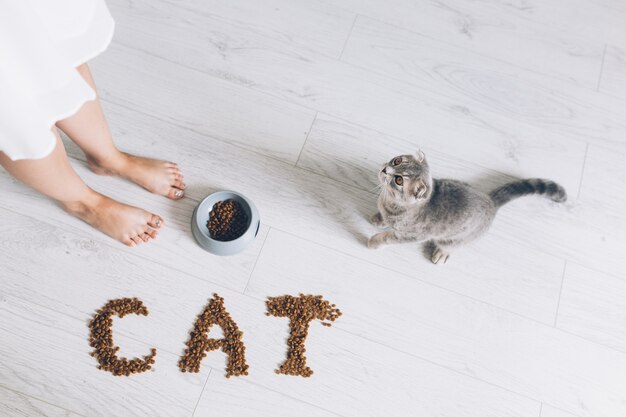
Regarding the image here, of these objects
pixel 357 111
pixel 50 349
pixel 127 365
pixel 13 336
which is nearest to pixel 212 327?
pixel 127 365

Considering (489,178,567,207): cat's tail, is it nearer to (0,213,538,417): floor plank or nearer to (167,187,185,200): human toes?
(0,213,538,417): floor plank

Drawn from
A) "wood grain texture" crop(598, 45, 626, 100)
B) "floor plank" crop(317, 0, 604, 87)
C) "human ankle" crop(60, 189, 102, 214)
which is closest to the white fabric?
"human ankle" crop(60, 189, 102, 214)

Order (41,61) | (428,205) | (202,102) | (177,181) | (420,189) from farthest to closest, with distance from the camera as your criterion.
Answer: (202,102) < (177,181) < (428,205) < (420,189) < (41,61)

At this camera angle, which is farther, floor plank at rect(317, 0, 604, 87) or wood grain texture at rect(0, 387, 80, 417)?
floor plank at rect(317, 0, 604, 87)

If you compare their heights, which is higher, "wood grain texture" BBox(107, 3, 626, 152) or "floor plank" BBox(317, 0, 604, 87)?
"floor plank" BBox(317, 0, 604, 87)

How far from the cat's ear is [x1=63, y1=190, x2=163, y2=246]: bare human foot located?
786 millimetres

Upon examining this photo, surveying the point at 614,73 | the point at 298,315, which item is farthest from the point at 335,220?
the point at 614,73

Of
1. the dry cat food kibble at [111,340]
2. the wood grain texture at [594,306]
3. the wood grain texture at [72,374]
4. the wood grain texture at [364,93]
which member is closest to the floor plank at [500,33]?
the wood grain texture at [364,93]

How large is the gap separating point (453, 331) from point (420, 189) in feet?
1.82

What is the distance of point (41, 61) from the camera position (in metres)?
0.72

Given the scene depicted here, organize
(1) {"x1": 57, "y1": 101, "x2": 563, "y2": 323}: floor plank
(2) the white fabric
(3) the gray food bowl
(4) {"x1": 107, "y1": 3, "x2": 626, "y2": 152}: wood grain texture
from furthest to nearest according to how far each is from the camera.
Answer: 1. (4) {"x1": 107, "y1": 3, "x2": 626, "y2": 152}: wood grain texture
2. (1) {"x1": 57, "y1": 101, "x2": 563, "y2": 323}: floor plank
3. (3) the gray food bowl
4. (2) the white fabric

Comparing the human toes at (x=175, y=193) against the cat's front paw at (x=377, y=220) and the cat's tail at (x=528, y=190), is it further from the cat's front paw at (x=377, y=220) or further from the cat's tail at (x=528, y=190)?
the cat's tail at (x=528, y=190)

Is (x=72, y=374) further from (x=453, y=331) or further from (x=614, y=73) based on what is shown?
(x=614, y=73)

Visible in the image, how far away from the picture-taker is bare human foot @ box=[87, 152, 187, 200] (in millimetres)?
1417
